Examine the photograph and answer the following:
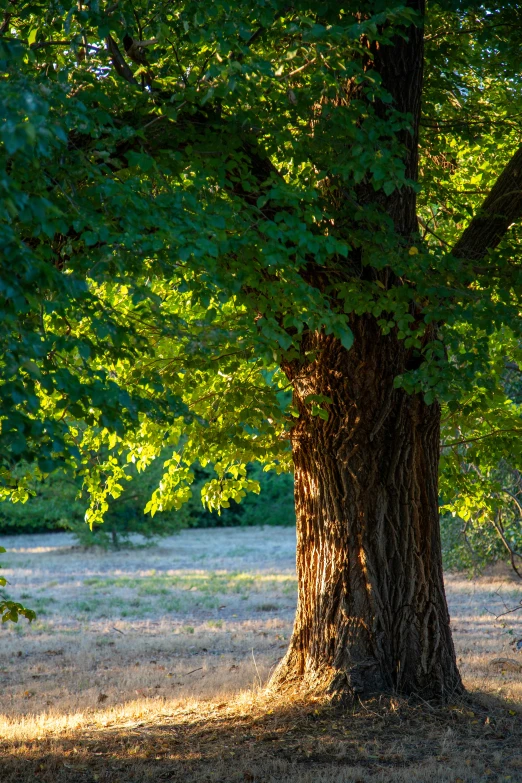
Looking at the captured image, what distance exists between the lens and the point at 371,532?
645cm

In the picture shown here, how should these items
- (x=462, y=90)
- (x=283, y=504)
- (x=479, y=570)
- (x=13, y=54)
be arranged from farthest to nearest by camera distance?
(x=283, y=504)
(x=479, y=570)
(x=462, y=90)
(x=13, y=54)

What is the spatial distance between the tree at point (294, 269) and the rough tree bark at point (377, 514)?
0.02 meters

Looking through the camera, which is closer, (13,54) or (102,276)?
(13,54)

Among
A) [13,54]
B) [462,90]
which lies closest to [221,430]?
[13,54]

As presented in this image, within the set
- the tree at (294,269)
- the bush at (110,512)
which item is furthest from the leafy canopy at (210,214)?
the bush at (110,512)

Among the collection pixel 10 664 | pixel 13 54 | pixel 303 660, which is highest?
pixel 13 54

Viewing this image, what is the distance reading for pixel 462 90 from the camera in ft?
28.2

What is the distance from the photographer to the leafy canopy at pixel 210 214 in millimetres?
3602

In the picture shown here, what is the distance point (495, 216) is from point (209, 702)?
17.1ft

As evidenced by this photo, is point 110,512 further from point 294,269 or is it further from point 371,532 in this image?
point 294,269

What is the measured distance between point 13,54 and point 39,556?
26.1m

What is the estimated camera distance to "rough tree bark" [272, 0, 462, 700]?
6391 mm

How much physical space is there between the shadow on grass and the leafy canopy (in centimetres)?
213

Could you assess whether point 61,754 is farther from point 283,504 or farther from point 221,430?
point 283,504
